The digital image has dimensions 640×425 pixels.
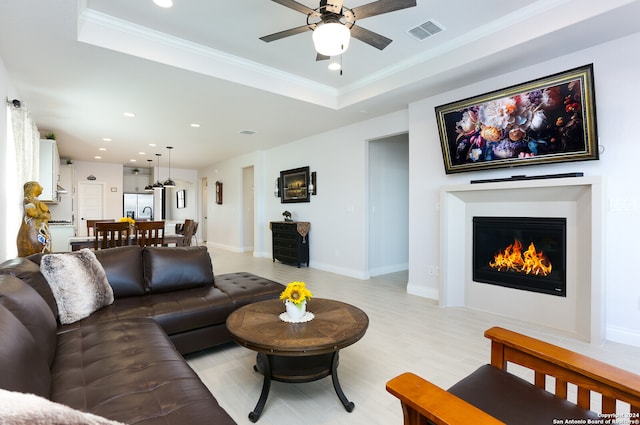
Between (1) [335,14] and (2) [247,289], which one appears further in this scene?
(2) [247,289]

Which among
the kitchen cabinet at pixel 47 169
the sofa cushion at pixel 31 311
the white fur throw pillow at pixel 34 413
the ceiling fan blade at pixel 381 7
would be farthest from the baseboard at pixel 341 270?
the white fur throw pillow at pixel 34 413

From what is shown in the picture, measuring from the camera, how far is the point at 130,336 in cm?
186

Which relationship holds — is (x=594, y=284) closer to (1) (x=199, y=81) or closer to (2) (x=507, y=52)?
(2) (x=507, y=52)

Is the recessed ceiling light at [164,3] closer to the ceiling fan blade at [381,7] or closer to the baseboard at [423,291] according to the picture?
the ceiling fan blade at [381,7]

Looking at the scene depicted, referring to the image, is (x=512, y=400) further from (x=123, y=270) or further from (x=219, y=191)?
(x=219, y=191)

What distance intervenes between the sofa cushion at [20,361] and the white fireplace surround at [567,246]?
366 centimetres

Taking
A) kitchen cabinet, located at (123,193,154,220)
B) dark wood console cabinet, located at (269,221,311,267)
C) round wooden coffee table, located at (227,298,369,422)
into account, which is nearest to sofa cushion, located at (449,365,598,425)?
round wooden coffee table, located at (227,298,369,422)

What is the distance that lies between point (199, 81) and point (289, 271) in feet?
11.9

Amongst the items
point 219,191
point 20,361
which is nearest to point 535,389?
point 20,361

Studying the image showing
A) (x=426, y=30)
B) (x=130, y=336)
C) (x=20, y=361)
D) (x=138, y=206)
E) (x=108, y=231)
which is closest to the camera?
(x=20, y=361)

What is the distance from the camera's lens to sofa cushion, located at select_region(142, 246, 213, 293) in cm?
280

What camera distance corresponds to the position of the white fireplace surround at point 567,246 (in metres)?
Answer: 2.82

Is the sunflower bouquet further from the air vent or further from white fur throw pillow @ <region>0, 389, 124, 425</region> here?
the air vent

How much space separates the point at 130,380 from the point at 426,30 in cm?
359
